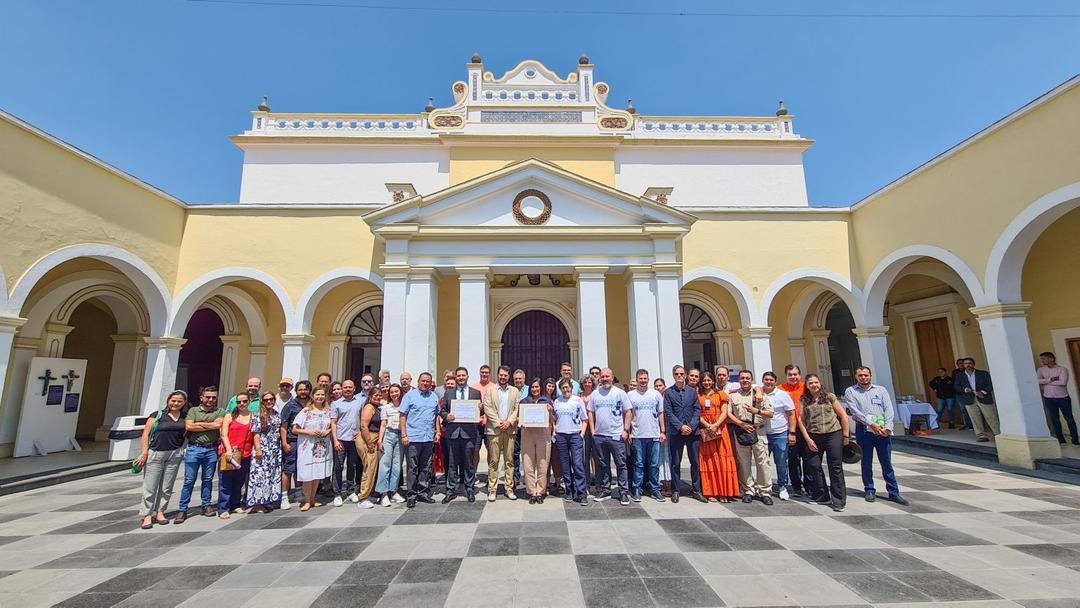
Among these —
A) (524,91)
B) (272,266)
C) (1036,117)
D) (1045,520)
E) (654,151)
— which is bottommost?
(1045,520)

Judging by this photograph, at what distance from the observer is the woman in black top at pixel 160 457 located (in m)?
4.94

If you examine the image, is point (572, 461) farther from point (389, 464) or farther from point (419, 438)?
point (389, 464)

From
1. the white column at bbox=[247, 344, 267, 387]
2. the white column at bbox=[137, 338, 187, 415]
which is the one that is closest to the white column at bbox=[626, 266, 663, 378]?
the white column at bbox=[247, 344, 267, 387]

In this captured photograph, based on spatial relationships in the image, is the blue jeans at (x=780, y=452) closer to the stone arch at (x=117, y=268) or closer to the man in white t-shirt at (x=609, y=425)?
the man in white t-shirt at (x=609, y=425)

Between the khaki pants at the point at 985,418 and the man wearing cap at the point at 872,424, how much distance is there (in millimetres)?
4883

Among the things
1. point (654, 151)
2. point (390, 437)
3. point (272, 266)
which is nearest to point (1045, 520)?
point (390, 437)

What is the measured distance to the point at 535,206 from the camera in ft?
31.2

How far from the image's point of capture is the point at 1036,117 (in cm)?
683

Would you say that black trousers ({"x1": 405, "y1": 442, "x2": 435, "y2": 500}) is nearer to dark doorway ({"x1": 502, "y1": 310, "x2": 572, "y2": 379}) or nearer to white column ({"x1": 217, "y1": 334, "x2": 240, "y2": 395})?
dark doorway ({"x1": 502, "y1": 310, "x2": 572, "y2": 379})

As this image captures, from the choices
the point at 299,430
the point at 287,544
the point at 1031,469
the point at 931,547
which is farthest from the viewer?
the point at 1031,469

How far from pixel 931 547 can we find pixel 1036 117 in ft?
23.4

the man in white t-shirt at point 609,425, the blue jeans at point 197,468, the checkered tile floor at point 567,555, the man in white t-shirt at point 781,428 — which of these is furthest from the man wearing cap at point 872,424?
the blue jeans at point 197,468

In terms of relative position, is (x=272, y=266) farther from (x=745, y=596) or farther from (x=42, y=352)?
(x=745, y=596)

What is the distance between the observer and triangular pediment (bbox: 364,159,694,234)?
9.32m
